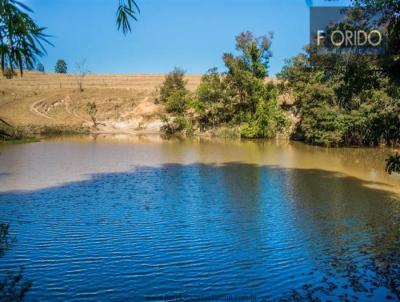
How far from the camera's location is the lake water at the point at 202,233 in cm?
1015

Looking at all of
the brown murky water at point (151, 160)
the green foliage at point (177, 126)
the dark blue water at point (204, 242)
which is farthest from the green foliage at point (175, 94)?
the dark blue water at point (204, 242)

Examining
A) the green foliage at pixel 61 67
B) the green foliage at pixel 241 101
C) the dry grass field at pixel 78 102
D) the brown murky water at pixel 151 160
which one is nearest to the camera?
the brown murky water at pixel 151 160

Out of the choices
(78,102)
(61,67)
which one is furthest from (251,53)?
(61,67)

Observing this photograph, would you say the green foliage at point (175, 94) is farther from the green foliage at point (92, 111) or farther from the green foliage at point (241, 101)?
the green foliage at point (92, 111)

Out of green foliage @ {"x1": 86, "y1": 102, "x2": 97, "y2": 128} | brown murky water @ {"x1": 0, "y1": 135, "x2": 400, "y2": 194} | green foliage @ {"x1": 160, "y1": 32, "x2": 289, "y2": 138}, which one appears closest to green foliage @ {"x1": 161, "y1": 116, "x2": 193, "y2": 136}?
green foliage @ {"x1": 160, "y1": 32, "x2": 289, "y2": 138}

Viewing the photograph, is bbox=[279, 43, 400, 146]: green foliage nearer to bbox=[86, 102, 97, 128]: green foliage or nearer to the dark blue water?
the dark blue water

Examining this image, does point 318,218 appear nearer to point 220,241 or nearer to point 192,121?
point 220,241

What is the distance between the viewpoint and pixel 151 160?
113ft

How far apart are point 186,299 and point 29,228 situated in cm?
739

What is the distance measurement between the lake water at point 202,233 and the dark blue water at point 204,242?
4 cm

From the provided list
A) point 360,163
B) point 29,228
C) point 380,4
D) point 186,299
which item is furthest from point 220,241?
point 360,163

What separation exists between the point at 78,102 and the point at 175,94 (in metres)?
23.4

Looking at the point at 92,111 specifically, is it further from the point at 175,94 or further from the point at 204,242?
the point at 204,242

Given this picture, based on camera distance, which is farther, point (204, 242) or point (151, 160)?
point (151, 160)
